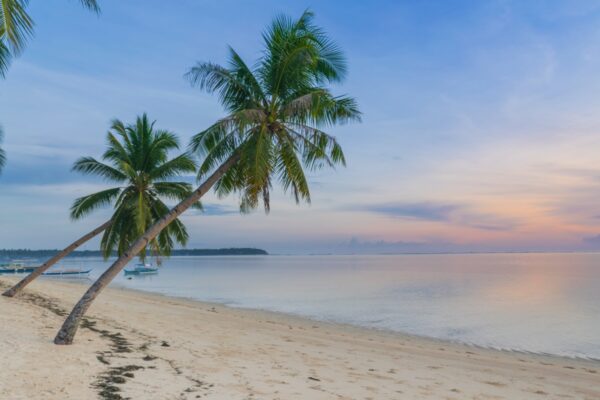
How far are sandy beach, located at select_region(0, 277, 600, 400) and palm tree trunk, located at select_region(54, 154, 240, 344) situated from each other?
37 cm

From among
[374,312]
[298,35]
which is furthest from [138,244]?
[374,312]

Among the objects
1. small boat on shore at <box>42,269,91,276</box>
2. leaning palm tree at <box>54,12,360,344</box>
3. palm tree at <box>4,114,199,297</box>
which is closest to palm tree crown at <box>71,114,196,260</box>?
palm tree at <box>4,114,199,297</box>

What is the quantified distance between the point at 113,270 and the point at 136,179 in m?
9.53

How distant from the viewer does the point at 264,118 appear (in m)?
11.1

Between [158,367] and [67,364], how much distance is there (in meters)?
1.45

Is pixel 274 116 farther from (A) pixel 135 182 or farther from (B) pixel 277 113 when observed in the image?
(A) pixel 135 182

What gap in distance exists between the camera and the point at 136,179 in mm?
18672

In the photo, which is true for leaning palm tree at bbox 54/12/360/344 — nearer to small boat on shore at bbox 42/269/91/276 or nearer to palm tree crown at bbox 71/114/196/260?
palm tree crown at bbox 71/114/196/260

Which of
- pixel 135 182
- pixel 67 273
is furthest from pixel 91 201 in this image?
pixel 67 273

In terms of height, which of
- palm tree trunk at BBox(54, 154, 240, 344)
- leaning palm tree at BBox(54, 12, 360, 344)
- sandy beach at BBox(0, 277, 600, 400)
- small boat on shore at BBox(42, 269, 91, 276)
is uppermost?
leaning palm tree at BBox(54, 12, 360, 344)

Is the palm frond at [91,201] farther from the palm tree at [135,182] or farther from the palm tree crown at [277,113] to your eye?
the palm tree crown at [277,113]

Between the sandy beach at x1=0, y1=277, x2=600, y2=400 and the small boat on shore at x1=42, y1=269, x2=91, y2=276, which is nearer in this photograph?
the sandy beach at x1=0, y1=277, x2=600, y2=400

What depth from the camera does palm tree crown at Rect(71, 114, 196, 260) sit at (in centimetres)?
1875

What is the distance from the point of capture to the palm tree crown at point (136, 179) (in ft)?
61.5
